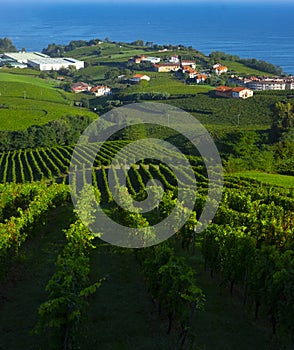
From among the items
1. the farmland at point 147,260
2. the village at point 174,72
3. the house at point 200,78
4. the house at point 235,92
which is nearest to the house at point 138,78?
the village at point 174,72

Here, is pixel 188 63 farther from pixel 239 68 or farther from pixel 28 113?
pixel 28 113

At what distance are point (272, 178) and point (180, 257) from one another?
96.6ft

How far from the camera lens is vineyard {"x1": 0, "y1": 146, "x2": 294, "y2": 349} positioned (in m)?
16.1

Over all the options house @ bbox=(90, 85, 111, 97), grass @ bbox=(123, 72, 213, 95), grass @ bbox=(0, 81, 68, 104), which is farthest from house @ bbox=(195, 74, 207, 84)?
grass @ bbox=(0, 81, 68, 104)

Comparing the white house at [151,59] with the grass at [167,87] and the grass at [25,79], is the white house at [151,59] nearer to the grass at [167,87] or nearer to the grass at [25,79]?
the grass at [167,87]

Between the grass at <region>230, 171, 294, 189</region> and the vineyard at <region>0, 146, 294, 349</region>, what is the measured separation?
3.15 m

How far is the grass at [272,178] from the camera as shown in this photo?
1676 inches

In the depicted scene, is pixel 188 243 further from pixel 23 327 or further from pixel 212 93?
pixel 212 93

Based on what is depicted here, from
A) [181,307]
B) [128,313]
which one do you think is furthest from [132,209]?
[181,307]

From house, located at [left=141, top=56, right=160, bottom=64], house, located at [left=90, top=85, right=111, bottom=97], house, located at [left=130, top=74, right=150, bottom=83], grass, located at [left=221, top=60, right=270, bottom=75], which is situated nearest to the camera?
house, located at [left=90, top=85, right=111, bottom=97]

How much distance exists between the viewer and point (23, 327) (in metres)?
18.2

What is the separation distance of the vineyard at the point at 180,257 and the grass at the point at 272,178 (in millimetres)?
3149

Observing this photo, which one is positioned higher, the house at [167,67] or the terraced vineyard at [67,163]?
the house at [167,67]

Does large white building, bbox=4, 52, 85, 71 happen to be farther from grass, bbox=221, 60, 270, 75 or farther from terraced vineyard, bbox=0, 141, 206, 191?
terraced vineyard, bbox=0, 141, 206, 191
